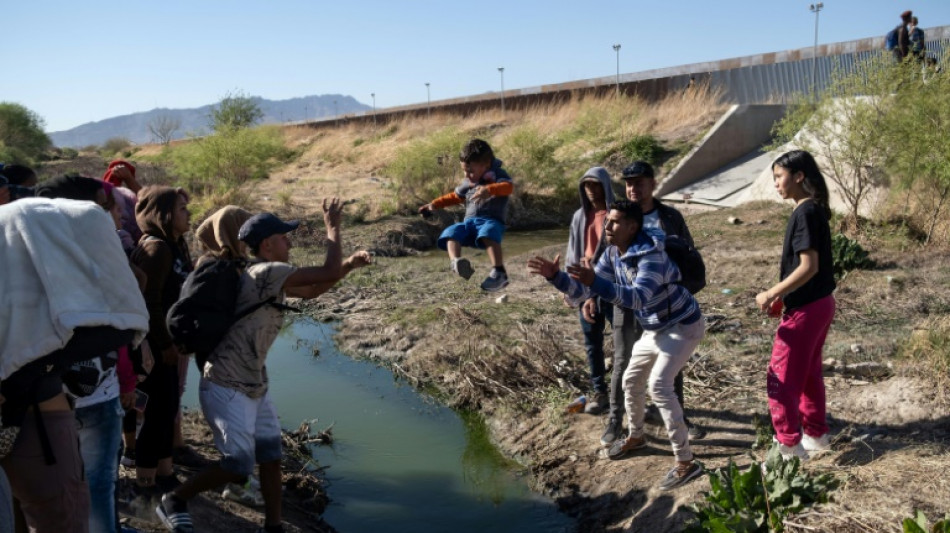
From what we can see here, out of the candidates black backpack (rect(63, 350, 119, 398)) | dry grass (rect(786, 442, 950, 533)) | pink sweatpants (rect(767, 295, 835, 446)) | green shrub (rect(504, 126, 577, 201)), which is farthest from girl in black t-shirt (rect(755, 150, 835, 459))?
green shrub (rect(504, 126, 577, 201))

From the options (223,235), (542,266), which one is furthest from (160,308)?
(542,266)

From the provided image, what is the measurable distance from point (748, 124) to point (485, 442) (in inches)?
617

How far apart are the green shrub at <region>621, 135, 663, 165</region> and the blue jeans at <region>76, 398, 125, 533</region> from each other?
18.2 metres

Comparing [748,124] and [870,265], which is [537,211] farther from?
[870,265]

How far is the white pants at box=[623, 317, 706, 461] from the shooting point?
4.75 meters

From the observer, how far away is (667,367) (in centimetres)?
475

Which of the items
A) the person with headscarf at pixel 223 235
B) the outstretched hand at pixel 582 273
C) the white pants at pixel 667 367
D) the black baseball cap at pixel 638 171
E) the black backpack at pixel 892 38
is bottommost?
the white pants at pixel 667 367

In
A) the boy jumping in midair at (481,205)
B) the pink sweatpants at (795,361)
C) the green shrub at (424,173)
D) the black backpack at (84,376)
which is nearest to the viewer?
the black backpack at (84,376)

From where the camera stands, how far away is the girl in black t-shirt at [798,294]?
4.39m

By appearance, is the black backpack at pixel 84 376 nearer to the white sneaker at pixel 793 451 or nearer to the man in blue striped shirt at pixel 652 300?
the man in blue striped shirt at pixel 652 300

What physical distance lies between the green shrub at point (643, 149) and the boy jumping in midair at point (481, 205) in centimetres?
1460

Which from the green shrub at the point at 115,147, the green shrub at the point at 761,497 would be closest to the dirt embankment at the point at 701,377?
the green shrub at the point at 761,497

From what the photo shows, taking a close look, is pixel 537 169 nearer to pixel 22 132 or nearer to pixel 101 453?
pixel 101 453

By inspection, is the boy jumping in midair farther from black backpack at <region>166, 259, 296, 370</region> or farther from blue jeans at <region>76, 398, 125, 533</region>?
blue jeans at <region>76, 398, 125, 533</region>
